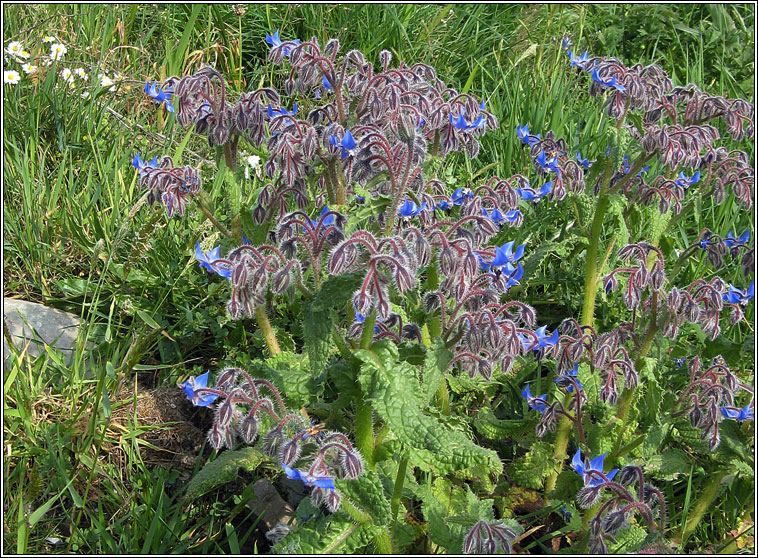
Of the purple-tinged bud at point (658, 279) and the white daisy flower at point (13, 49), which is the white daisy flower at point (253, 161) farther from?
the purple-tinged bud at point (658, 279)

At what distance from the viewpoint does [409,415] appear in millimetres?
1551

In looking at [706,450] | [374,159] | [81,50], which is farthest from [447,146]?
[81,50]

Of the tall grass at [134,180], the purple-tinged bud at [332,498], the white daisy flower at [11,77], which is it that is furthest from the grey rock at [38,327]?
the purple-tinged bud at [332,498]

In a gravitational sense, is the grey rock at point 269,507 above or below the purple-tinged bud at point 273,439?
below

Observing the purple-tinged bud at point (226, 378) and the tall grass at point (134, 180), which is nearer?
the purple-tinged bud at point (226, 378)

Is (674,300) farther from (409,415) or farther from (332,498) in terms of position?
(332,498)

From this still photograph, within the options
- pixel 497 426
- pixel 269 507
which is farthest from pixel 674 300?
pixel 269 507

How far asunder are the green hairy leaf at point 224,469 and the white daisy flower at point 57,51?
8.90 ft

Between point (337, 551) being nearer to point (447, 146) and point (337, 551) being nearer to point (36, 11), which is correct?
point (447, 146)

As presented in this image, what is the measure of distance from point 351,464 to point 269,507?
0.76 meters

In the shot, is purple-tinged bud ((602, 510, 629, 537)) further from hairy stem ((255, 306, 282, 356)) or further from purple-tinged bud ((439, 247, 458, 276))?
hairy stem ((255, 306, 282, 356))

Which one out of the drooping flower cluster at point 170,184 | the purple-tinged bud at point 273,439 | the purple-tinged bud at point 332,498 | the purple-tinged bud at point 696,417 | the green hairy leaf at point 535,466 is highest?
the drooping flower cluster at point 170,184

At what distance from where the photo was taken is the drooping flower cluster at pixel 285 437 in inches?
59.9

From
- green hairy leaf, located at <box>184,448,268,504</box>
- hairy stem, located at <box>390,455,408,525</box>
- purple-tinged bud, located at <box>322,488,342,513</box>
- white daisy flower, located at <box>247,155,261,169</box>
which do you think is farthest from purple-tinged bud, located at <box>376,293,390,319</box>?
white daisy flower, located at <box>247,155,261,169</box>
